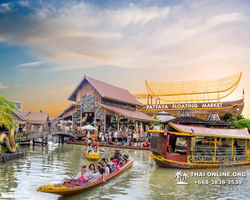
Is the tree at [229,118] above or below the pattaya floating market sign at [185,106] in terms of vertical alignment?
below

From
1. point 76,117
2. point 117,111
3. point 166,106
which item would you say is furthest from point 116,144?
point 166,106

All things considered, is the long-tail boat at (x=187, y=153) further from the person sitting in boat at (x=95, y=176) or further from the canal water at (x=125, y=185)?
the person sitting in boat at (x=95, y=176)

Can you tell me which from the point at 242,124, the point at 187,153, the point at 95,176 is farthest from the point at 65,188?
the point at 242,124

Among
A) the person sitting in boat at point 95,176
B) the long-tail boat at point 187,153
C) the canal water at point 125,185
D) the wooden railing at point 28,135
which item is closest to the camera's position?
the canal water at point 125,185

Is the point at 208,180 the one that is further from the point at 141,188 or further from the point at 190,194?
the point at 141,188

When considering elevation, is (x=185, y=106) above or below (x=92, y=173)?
above

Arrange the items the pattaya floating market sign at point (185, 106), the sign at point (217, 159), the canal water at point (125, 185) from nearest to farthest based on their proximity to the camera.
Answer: the canal water at point (125, 185), the sign at point (217, 159), the pattaya floating market sign at point (185, 106)

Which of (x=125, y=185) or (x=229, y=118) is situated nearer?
(x=125, y=185)

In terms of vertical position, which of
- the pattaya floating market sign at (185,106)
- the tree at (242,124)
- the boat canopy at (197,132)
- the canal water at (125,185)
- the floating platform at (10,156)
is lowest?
the canal water at (125,185)

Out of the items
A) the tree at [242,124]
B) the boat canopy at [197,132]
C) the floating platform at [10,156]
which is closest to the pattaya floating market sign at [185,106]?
the tree at [242,124]

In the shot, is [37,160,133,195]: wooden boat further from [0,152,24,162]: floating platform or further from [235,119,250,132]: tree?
[235,119,250,132]: tree

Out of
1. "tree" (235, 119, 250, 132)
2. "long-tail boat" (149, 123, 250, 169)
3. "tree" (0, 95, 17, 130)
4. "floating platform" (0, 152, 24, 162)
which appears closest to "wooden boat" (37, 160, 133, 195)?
"long-tail boat" (149, 123, 250, 169)

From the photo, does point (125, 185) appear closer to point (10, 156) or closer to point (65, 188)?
point (65, 188)

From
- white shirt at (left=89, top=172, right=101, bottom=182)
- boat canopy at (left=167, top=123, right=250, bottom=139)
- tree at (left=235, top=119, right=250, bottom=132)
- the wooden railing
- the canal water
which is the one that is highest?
tree at (left=235, top=119, right=250, bottom=132)
